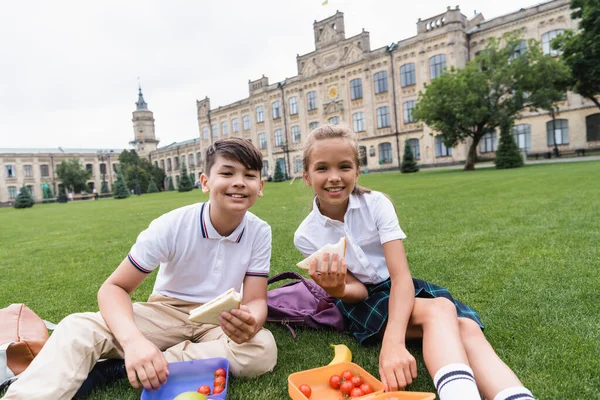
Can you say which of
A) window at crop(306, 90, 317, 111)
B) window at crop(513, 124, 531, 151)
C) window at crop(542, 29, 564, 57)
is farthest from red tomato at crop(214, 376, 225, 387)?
window at crop(306, 90, 317, 111)

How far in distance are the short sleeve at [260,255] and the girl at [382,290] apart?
0.25 meters

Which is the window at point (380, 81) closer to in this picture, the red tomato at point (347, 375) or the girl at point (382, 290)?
the girl at point (382, 290)

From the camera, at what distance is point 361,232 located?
2469 mm

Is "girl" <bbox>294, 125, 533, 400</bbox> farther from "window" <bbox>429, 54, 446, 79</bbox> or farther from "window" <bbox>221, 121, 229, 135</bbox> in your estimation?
"window" <bbox>221, 121, 229, 135</bbox>

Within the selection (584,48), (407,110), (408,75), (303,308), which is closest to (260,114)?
(407,110)

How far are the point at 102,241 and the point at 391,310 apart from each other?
22.6 ft

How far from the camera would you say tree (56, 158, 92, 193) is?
49156 mm

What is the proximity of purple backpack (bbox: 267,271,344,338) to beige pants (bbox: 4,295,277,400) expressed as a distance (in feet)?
1.70

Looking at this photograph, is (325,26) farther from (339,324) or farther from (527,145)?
(339,324)

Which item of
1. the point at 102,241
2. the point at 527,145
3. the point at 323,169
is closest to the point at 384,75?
the point at 527,145

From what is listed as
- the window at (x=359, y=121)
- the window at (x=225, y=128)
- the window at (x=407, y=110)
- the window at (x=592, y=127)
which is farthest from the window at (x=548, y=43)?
the window at (x=225, y=128)

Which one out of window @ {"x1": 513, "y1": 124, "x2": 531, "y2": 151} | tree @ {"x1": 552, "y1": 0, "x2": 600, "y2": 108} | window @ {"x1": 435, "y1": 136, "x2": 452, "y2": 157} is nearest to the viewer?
tree @ {"x1": 552, "y1": 0, "x2": 600, "y2": 108}

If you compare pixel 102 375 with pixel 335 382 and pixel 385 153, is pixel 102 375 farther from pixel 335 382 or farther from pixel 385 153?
pixel 385 153

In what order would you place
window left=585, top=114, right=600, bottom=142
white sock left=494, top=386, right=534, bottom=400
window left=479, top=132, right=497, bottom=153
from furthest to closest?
window left=479, top=132, right=497, bottom=153
window left=585, top=114, right=600, bottom=142
white sock left=494, top=386, right=534, bottom=400
